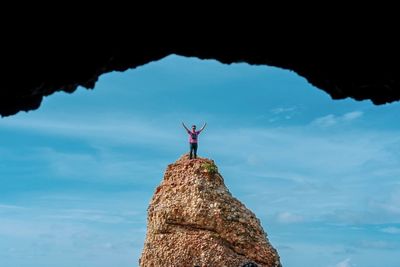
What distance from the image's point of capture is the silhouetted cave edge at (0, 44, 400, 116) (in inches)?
209

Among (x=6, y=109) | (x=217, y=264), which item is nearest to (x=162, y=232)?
(x=217, y=264)

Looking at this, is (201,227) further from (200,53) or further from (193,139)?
(200,53)

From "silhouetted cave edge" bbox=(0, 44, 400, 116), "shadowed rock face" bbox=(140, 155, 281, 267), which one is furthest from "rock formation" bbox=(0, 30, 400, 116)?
"shadowed rock face" bbox=(140, 155, 281, 267)

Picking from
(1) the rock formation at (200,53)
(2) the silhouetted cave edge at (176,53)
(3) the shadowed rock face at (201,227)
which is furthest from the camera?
(3) the shadowed rock face at (201,227)

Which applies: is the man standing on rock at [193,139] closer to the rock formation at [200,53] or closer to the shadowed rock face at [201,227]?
the shadowed rock face at [201,227]

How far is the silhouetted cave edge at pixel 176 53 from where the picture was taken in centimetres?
532

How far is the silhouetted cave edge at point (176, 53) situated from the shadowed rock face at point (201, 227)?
25.9 metres

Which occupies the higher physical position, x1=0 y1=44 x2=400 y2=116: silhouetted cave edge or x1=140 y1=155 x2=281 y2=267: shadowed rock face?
x1=140 y1=155 x2=281 y2=267: shadowed rock face

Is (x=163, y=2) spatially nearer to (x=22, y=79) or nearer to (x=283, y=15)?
(x=283, y=15)

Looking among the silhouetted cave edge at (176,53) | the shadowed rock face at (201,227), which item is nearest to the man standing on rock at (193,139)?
the shadowed rock face at (201,227)

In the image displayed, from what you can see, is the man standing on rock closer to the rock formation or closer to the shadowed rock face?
the shadowed rock face

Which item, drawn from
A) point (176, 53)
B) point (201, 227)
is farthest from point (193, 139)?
point (176, 53)

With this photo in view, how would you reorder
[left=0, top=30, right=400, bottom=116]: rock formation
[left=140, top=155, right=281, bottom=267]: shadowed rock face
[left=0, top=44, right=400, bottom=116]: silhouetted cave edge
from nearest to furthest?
[left=0, top=30, right=400, bottom=116]: rock formation, [left=0, top=44, right=400, bottom=116]: silhouetted cave edge, [left=140, top=155, right=281, bottom=267]: shadowed rock face

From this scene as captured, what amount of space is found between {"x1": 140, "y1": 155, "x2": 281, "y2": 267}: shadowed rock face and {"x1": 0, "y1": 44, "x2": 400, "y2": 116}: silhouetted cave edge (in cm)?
2592
